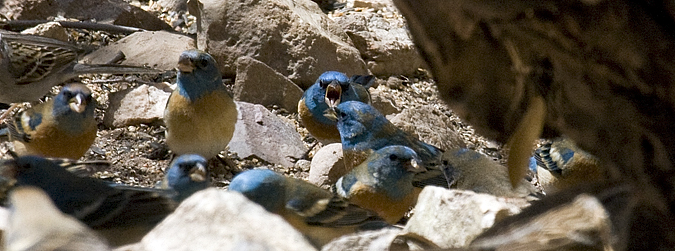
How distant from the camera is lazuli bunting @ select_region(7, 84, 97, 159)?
16.0ft

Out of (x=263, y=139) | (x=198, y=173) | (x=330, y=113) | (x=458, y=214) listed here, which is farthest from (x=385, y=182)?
(x=458, y=214)

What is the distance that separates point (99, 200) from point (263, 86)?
A: 10.2ft

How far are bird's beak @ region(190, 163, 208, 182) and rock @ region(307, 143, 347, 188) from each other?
5.20ft

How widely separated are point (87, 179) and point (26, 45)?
10.4 feet

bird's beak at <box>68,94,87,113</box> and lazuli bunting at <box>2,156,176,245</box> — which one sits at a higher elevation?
lazuli bunting at <box>2,156,176,245</box>

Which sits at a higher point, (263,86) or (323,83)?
(323,83)

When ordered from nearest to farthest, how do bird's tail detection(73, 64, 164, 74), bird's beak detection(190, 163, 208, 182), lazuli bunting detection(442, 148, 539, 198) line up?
bird's beak detection(190, 163, 208, 182) < lazuli bunting detection(442, 148, 539, 198) < bird's tail detection(73, 64, 164, 74)

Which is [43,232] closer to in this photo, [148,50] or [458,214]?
[458,214]

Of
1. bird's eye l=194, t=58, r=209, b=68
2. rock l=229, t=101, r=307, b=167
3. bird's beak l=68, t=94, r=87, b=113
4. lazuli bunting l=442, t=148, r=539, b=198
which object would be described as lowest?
rock l=229, t=101, r=307, b=167

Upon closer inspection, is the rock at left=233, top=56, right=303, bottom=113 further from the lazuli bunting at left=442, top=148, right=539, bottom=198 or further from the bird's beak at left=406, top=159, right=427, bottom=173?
the bird's beak at left=406, top=159, right=427, bottom=173

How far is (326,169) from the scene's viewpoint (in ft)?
17.3

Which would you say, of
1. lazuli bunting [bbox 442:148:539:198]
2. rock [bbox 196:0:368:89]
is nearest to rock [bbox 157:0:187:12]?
rock [bbox 196:0:368:89]

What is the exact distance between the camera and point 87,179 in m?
3.19

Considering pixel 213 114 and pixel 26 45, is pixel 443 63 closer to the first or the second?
pixel 213 114
